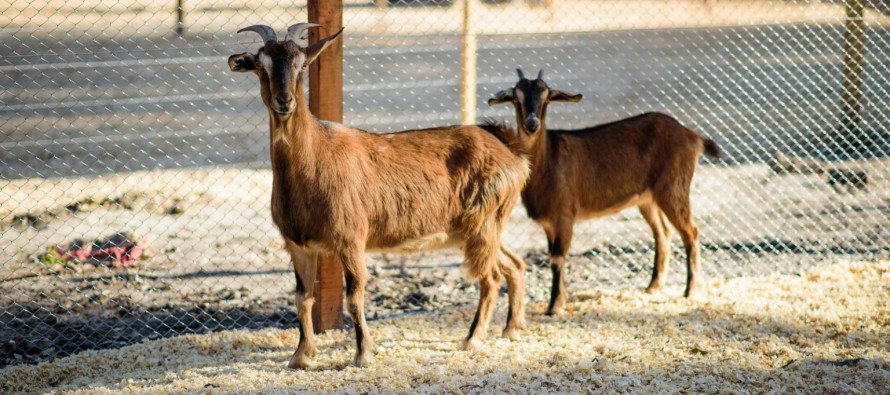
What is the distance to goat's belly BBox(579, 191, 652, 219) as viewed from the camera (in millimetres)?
7137

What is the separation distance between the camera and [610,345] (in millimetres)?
5918

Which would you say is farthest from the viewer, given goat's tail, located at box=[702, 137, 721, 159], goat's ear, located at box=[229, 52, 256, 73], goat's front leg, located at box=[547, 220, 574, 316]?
goat's tail, located at box=[702, 137, 721, 159]

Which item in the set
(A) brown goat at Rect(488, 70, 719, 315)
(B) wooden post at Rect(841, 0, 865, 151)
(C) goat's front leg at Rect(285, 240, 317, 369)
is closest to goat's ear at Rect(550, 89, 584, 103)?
(A) brown goat at Rect(488, 70, 719, 315)

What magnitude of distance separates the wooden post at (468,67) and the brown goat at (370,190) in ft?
4.66

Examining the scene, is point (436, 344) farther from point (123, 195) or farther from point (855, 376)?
point (123, 195)

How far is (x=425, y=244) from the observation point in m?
5.88

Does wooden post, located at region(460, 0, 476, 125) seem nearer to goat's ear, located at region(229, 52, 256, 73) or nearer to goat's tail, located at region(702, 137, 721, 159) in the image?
goat's tail, located at region(702, 137, 721, 159)

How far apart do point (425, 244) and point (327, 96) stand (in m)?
1.13

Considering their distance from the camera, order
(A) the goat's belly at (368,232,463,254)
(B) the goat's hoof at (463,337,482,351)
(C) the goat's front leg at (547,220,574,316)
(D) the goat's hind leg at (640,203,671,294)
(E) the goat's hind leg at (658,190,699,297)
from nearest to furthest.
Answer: (A) the goat's belly at (368,232,463,254) → (B) the goat's hoof at (463,337,482,351) → (C) the goat's front leg at (547,220,574,316) → (E) the goat's hind leg at (658,190,699,297) → (D) the goat's hind leg at (640,203,671,294)

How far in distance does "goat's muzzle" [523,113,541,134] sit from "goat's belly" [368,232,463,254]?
0.96 metres

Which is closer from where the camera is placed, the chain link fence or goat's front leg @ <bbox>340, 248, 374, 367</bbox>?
goat's front leg @ <bbox>340, 248, 374, 367</bbox>

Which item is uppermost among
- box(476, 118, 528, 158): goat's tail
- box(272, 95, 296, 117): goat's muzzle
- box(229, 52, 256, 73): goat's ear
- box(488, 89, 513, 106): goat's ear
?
box(229, 52, 256, 73): goat's ear

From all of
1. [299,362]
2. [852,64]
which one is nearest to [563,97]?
[299,362]

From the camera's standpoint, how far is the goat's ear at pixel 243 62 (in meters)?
5.00
